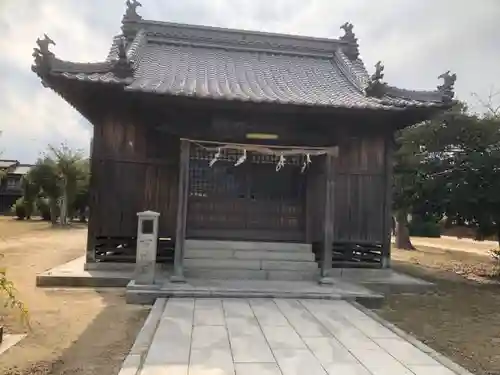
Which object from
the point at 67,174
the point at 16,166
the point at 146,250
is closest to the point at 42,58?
the point at 146,250

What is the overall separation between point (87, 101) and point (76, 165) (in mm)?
22546

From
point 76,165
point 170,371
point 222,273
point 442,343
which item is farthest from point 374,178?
point 76,165

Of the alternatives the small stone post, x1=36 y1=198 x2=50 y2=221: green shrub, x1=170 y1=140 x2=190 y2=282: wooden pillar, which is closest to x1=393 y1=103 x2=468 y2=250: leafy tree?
x1=170 y1=140 x2=190 y2=282: wooden pillar

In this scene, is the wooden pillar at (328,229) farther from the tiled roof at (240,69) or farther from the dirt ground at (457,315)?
the tiled roof at (240,69)

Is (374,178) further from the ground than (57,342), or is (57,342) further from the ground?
(374,178)

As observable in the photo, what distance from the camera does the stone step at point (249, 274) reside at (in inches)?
349

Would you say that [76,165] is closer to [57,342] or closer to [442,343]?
[57,342]

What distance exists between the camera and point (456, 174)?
10.9 metres

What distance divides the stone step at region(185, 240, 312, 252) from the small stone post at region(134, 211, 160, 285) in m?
1.70

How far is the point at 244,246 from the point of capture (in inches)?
381

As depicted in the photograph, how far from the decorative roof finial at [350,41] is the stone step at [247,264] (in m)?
7.64

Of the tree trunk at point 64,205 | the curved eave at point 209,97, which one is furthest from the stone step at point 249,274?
the tree trunk at point 64,205

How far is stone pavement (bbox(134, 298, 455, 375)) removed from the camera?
14.3 feet

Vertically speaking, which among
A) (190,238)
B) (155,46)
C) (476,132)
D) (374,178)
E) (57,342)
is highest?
(155,46)
